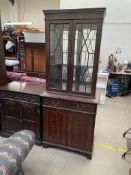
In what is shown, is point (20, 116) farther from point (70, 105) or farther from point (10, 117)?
point (70, 105)

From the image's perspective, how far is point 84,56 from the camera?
210 cm

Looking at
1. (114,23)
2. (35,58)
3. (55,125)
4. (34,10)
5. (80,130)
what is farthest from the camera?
(34,10)

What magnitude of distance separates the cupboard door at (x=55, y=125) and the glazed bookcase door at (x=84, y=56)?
43 cm

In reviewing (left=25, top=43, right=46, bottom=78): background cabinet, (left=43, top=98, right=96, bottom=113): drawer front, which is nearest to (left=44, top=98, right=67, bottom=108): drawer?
(left=43, top=98, right=96, bottom=113): drawer front

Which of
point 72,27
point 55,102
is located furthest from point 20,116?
point 72,27

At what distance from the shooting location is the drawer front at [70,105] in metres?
2.08

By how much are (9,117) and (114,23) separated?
4.02 metres

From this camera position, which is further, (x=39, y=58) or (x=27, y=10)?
(x=27, y=10)

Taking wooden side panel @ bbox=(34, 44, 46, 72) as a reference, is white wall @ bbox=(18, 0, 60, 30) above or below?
above

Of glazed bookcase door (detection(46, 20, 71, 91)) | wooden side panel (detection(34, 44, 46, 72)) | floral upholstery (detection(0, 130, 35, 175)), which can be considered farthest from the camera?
wooden side panel (detection(34, 44, 46, 72))

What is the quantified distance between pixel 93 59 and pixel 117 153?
1.55m

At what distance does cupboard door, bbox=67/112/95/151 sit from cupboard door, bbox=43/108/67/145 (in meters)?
0.09

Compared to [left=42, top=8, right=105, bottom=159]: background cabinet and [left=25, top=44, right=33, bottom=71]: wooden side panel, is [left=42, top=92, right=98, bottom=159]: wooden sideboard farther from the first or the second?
[left=25, top=44, right=33, bottom=71]: wooden side panel

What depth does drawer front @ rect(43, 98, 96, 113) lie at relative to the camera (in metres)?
2.08
